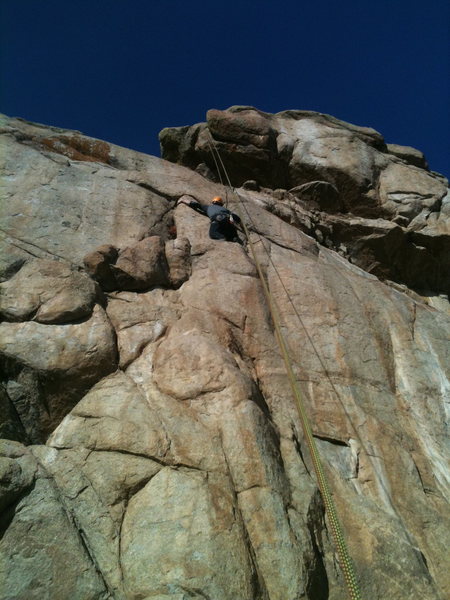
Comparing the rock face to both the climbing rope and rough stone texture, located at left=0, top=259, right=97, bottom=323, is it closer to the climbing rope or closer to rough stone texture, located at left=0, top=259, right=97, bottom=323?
rough stone texture, located at left=0, top=259, right=97, bottom=323

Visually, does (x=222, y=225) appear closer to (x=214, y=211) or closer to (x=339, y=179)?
(x=214, y=211)

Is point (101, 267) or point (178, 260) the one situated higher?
point (178, 260)

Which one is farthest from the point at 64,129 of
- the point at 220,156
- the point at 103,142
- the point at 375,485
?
the point at 375,485

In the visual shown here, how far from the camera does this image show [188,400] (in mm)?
5918

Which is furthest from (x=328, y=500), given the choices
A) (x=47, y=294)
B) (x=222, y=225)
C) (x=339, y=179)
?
(x=339, y=179)

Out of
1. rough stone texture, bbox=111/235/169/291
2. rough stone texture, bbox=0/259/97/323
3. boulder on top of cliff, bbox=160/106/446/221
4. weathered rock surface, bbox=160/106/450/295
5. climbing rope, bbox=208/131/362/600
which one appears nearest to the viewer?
climbing rope, bbox=208/131/362/600

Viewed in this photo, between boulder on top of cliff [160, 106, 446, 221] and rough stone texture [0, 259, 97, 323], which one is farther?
boulder on top of cliff [160, 106, 446, 221]

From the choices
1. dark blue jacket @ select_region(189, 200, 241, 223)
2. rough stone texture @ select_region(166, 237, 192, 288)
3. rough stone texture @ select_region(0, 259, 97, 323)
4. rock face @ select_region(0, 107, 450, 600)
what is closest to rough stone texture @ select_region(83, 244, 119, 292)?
rock face @ select_region(0, 107, 450, 600)

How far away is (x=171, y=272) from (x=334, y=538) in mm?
5134

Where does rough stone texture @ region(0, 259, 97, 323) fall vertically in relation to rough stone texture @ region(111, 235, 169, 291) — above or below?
below

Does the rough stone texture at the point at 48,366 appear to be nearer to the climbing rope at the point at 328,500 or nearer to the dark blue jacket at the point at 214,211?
the climbing rope at the point at 328,500

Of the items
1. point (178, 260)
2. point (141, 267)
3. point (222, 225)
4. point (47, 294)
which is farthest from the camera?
point (222, 225)

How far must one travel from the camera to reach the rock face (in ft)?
14.5

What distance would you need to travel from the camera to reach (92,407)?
5.71 metres
